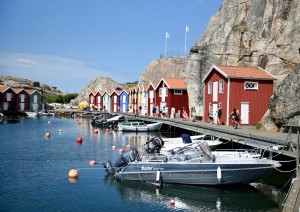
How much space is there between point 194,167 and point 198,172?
37 centimetres

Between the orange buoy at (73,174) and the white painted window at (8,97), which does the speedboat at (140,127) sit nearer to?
the orange buoy at (73,174)

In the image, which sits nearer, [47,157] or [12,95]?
[47,157]

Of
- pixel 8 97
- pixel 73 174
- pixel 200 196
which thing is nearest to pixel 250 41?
pixel 200 196

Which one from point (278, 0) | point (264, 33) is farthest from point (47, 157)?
point (278, 0)

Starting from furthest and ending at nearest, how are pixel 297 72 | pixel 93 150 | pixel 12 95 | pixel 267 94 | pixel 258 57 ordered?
pixel 12 95, pixel 258 57, pixel 267 94, pixel 93 150, pixel 297 72

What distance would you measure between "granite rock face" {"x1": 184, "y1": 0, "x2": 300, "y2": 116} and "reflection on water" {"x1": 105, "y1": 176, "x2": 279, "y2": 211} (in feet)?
84.0

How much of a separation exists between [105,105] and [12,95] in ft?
85.0

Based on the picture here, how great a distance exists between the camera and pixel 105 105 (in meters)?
101

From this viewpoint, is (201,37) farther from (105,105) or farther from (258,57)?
(105,105)

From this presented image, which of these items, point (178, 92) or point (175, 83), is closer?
point (178, 92)

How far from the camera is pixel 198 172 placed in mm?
20250

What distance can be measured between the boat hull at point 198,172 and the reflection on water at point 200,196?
423mm

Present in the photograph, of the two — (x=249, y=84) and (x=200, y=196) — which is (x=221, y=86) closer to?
(x=249, y=84)

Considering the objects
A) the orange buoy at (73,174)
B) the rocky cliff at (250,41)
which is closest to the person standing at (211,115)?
the rocky cliff at (250,41)
